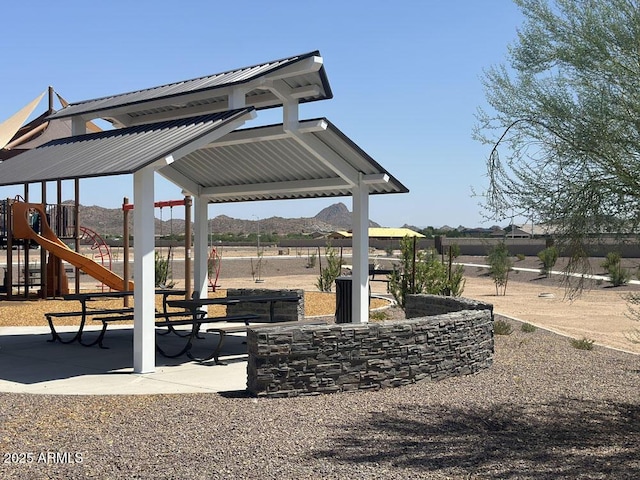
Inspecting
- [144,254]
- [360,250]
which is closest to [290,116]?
[360,250]

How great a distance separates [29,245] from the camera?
74.3 feet

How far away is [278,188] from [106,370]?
481 cm

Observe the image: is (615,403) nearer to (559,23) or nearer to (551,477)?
(551,477)

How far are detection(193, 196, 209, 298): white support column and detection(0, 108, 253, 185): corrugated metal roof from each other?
9.95ft

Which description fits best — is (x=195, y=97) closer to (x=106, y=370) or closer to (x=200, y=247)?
(x=106, y=370)

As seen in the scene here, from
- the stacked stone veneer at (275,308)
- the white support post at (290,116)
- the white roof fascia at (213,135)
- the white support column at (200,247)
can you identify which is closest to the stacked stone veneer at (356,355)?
the white roof fascia at (213,135)

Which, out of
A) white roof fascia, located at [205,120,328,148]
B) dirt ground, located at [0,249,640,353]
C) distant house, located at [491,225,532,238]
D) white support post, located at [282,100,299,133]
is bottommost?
dirt ground, located at [0,249,640,353]

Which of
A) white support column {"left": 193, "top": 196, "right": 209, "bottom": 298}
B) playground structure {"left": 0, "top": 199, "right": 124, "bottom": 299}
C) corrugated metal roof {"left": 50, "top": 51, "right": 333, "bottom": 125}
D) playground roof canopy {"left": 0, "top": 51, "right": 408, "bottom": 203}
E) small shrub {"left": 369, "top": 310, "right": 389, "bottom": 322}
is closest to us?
playground roof canopy {"left": 0, "top": 51, "right": 408, "bottom": 203}

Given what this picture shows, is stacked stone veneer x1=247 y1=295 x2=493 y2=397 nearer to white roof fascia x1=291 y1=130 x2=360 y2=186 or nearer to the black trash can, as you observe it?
white roof fascia x1=291 y1=130 x2=360 y2=186

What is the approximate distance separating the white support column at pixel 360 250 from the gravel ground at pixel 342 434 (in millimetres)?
3290

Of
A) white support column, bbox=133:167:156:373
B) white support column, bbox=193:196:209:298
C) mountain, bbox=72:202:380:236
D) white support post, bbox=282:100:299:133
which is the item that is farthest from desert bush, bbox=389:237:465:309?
mountain, bbox=72:202:380:236

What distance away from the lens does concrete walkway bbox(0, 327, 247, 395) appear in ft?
29.6

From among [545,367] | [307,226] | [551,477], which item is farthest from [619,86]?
[307,226]

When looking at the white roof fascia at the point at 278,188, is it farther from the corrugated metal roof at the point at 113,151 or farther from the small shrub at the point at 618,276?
the small shrub at the point at 618,276
